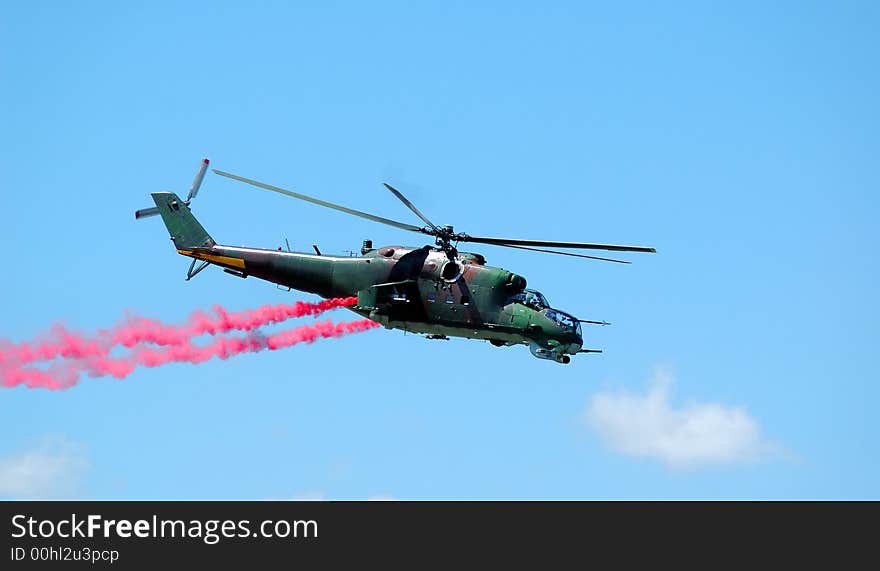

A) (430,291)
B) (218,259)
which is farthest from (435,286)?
(218,259)

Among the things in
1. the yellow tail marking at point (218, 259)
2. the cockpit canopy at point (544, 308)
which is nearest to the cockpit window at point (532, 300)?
the cockpit canopy at point (544, 308)

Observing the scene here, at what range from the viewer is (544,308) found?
423 feet

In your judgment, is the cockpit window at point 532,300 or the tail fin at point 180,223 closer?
the cockpit window at point 532,300

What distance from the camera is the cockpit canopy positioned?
421ft

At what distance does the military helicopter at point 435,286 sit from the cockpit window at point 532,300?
0.17ft

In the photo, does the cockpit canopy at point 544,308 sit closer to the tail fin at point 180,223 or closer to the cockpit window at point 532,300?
the cockpit window at point 532,300

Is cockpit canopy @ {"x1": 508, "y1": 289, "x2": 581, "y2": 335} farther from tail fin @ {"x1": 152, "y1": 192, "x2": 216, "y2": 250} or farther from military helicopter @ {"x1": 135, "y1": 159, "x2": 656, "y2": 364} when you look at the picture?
tail fin @ {"x1": 152, "y1": 192, "x2": 216, "y2": 250}

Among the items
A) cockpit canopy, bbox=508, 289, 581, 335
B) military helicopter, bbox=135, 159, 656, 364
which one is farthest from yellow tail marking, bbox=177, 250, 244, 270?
cockpit canopy, bbox=508, 289, 581, 335

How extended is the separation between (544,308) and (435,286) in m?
5.81

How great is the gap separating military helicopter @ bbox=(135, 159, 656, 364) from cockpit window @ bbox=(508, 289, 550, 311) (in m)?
0.05

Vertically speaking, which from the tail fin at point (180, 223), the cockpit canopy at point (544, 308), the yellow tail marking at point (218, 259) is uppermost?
the tail fin at point (180, 223)

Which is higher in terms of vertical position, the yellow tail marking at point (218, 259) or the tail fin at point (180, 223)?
the tail fin at point (180, 223)

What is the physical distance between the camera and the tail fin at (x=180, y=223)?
138 meters
